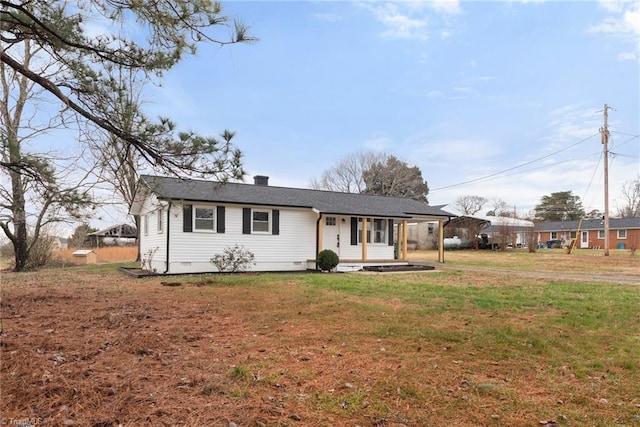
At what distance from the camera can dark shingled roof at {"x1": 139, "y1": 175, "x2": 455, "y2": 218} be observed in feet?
50.1

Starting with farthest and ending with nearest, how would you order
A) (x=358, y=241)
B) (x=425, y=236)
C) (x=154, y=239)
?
(x=425, y=236) < (x=358, y=241) < (x=154, y=239)

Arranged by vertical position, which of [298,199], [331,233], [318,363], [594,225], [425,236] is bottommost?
[318,363]

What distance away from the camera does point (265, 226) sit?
1662 centimetres

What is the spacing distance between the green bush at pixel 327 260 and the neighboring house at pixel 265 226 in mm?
1116

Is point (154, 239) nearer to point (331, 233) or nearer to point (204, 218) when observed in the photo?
point (204, 218)

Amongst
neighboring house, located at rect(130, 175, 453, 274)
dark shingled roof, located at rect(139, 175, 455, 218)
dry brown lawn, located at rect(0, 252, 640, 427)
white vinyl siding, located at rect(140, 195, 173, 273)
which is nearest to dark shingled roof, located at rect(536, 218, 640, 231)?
dark shingled roof, located at rect(139, 175, 455, 218)

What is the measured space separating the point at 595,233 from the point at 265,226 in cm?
4383

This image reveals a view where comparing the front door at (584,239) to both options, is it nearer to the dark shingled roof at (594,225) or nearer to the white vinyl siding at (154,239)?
the dark shingled roof at (594,225)

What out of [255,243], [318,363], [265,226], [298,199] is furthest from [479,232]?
[318,363]

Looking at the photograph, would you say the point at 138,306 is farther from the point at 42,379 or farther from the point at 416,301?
the point at 416,301

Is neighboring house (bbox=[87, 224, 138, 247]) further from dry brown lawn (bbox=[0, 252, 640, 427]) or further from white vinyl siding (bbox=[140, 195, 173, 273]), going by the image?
dry brown lawn (bbox=[0, 252, 640, 427])

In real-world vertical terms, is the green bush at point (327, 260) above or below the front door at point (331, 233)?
below

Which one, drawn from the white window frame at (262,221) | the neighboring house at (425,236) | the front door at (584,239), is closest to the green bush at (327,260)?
the white window frame at (262,221)

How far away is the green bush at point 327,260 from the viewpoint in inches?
640
